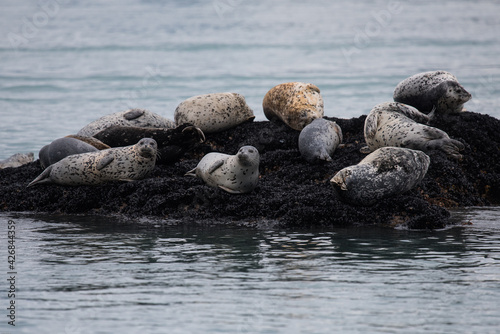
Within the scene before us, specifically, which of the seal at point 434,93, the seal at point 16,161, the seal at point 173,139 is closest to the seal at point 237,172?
the seal at point 173,139

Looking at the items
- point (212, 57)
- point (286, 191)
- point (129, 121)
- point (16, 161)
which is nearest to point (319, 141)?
point (286, 191)

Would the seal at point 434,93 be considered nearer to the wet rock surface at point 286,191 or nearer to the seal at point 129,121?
the wet rock surface at point 286,191

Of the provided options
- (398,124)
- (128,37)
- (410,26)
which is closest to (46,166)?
(398,124)

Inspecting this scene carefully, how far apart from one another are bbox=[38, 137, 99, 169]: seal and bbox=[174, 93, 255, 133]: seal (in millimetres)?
1587

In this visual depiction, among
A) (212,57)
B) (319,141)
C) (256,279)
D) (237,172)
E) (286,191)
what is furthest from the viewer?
(212,57)

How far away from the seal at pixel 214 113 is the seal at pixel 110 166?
5.63 feet

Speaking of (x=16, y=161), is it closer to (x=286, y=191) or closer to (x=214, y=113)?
(x=214, y=113)

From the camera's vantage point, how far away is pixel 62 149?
941cm

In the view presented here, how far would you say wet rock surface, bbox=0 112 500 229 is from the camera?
7.57 metres

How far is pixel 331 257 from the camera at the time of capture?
6266 millimetres

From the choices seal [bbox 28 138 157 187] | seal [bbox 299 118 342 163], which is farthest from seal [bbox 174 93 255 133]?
seal [bbox 28 138 157 187]

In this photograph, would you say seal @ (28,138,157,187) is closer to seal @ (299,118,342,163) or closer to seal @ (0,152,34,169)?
seal @ (299,118,342,163)

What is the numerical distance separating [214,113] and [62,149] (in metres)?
2.14

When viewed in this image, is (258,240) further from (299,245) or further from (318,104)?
(318,104)
